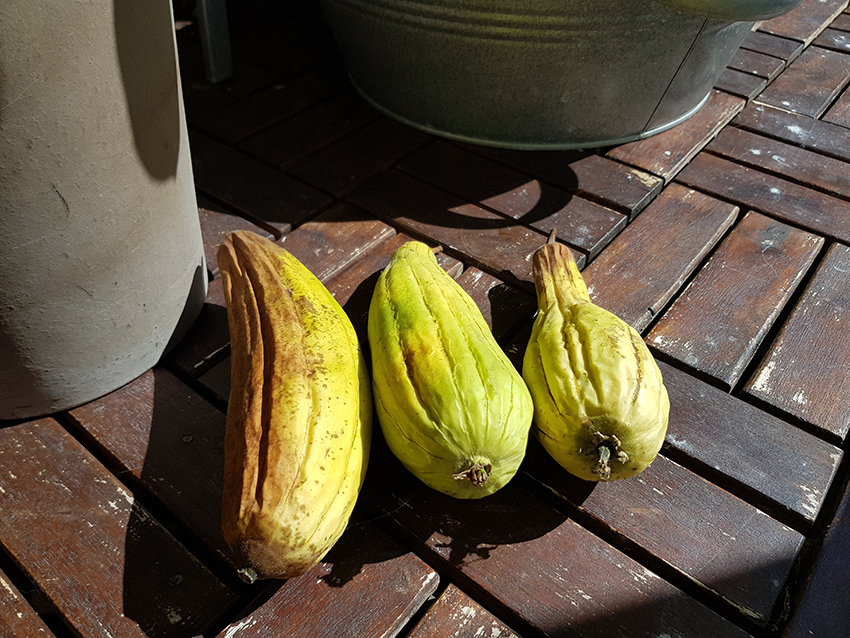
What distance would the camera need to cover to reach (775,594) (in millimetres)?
935

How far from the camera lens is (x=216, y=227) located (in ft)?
5.04

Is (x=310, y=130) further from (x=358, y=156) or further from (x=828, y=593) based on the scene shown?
(x=828, y=593)

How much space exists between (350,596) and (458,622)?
15 centimetres

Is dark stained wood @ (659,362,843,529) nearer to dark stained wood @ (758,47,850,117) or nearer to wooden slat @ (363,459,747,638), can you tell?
wooden slat @ (363,459,747,638)

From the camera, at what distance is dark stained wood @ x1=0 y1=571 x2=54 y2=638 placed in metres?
0.87

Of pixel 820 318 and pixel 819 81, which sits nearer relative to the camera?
pixel 820 318

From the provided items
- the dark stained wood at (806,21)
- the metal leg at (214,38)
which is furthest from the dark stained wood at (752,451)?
the dark stained wood at (806,21)

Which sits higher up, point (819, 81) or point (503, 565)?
point (819, 81)

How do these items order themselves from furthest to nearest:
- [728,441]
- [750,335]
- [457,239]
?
1. [457,239]
2. [750,335]
3. [728,441]

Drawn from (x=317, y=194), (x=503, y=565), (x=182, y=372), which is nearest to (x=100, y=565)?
(x=182, y=372)

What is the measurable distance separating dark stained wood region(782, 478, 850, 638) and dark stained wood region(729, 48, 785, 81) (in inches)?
65.3

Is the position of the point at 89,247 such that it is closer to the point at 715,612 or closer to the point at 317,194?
the point at 317,194

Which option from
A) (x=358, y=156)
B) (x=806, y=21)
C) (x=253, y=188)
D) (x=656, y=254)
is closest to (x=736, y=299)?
(x=656, y=254)

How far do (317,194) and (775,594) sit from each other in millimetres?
1238
